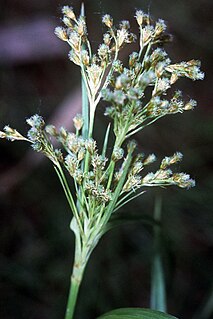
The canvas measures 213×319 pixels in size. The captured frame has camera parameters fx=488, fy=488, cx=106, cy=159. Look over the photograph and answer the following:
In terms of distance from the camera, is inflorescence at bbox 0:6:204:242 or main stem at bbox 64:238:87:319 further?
main stem at bbox 64:238:87:319

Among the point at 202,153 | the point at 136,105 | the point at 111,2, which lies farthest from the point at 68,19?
the point at 111,2

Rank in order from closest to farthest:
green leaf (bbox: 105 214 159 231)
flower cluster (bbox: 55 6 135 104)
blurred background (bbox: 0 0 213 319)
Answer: flower cluster (bbox: 55 6 135 104) < green leaf (bbox: 105 214 159 231) < blurred background (bbox: 0 0 213 319)

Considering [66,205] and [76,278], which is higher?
[66,205]

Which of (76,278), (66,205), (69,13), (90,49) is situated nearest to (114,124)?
(90,49)

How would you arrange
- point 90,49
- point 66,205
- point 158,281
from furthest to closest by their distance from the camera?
point 66,205
point 158,281
point 90,49

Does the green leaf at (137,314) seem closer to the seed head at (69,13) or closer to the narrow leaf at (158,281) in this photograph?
the narrow leaf at (158,281)

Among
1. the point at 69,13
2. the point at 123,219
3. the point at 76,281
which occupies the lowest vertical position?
the point at 76,281

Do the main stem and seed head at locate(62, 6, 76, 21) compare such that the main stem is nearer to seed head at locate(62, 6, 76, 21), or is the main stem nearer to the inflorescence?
the inflorescence

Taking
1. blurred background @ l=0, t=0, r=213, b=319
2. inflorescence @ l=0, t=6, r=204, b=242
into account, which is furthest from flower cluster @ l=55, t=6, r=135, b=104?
blurred background @ l=0, t=0, r=213, b=319

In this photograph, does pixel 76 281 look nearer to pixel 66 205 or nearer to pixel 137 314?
pixel 137 314
